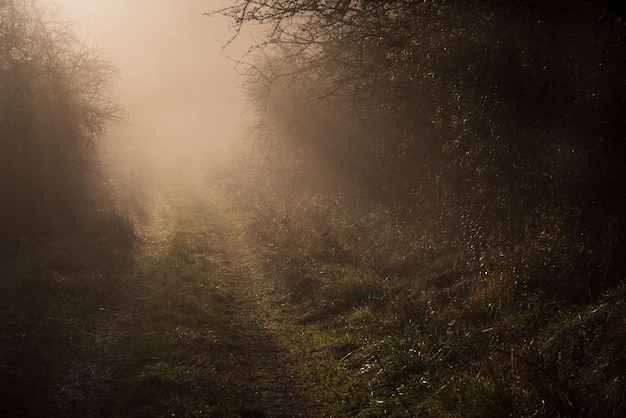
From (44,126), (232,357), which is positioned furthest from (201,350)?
(44,126)

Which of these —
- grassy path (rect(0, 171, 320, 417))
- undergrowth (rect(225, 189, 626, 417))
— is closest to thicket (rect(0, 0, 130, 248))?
grassy path (rect(0, 171, 320, 417))

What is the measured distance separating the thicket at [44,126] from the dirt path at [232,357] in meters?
4.11

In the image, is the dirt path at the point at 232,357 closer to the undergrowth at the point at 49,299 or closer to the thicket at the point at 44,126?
the undergrowth at the point at 49,299

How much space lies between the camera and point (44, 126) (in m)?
17.9

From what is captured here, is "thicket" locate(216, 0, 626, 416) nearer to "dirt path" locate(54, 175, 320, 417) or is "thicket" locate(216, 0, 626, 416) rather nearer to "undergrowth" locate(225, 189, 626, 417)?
"undergrowth" locate(225, 189, 626, 417)

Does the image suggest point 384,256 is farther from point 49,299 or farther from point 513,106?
point 49,299

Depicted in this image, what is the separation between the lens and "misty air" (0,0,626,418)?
694 centimetres

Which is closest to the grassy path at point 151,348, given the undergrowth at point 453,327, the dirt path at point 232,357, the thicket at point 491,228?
the dirt path at point 232,357

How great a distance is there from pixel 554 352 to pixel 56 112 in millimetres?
17374

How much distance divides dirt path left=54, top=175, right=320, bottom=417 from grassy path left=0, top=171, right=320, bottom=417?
0.02 metres

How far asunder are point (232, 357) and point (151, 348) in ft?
4.39

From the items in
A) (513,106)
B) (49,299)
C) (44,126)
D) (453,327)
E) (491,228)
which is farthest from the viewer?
(44,126)

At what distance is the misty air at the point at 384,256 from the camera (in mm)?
6938

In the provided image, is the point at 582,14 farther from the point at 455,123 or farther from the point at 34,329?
the point at 34,329
